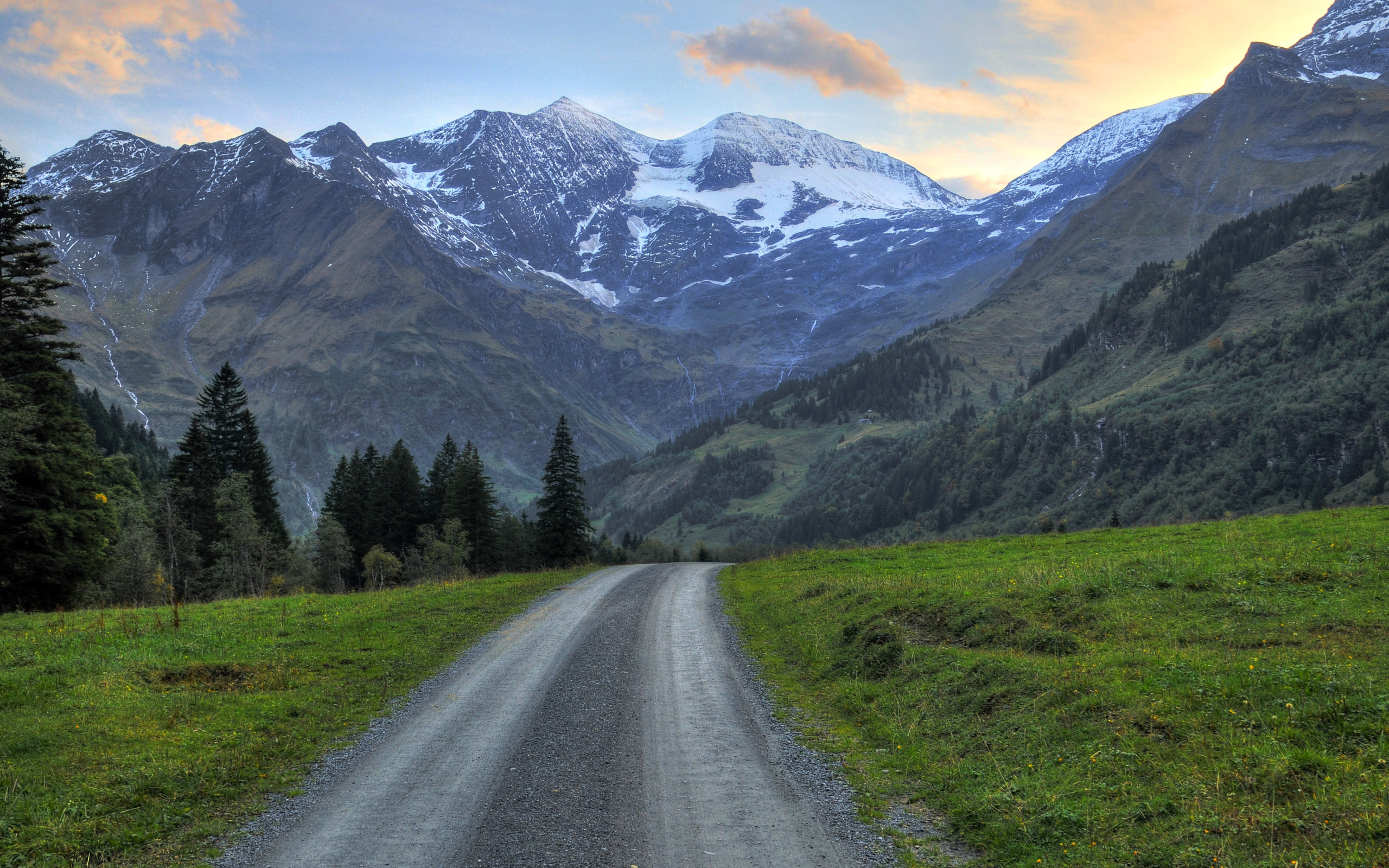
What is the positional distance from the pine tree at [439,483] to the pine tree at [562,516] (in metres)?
18.2

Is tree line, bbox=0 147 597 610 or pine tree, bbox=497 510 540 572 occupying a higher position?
tree line, bbox=0 147 597 610

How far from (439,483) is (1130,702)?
264ft

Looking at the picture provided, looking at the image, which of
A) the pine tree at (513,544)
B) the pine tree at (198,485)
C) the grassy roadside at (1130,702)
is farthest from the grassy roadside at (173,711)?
the pine tree at (513,544)

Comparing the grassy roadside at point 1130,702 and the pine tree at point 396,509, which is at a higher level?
the pine tree at point 396,509

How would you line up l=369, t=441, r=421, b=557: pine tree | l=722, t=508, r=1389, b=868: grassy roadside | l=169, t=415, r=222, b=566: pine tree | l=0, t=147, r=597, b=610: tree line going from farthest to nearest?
1. l=369, t=441, r=421, b=557: pine tree
2. l=169, t=415, r=222, b=566: pine tree
3. l=0, t=147, r=597, b=610: tree line
4. l=722, t=508, r=1389, b=868: grassy roadside

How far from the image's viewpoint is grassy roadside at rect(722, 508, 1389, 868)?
8445 millimetres

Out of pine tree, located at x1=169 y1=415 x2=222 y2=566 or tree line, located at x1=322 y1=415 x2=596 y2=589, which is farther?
pine tree, located at x1=169 y1=415 x2=222 y2=566

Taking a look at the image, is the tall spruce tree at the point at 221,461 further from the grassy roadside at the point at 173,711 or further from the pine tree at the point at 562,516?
the grassy roadside at the point at 173,711

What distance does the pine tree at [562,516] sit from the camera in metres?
61.1

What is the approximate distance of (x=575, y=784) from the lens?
11.3 m

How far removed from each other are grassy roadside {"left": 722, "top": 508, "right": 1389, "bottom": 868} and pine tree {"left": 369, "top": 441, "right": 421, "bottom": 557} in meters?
65.6

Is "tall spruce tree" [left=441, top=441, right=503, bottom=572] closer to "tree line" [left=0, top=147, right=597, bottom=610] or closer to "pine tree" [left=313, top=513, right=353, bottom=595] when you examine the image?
"tree line" [left=0, top=147, right=597, bottom=610]

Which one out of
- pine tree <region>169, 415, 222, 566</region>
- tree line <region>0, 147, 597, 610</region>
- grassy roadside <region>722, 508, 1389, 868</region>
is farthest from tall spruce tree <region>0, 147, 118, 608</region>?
grassy roadside <region>722, 508, 1389, 868</region>

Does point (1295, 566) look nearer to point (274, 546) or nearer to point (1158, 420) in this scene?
point (274, 546)
